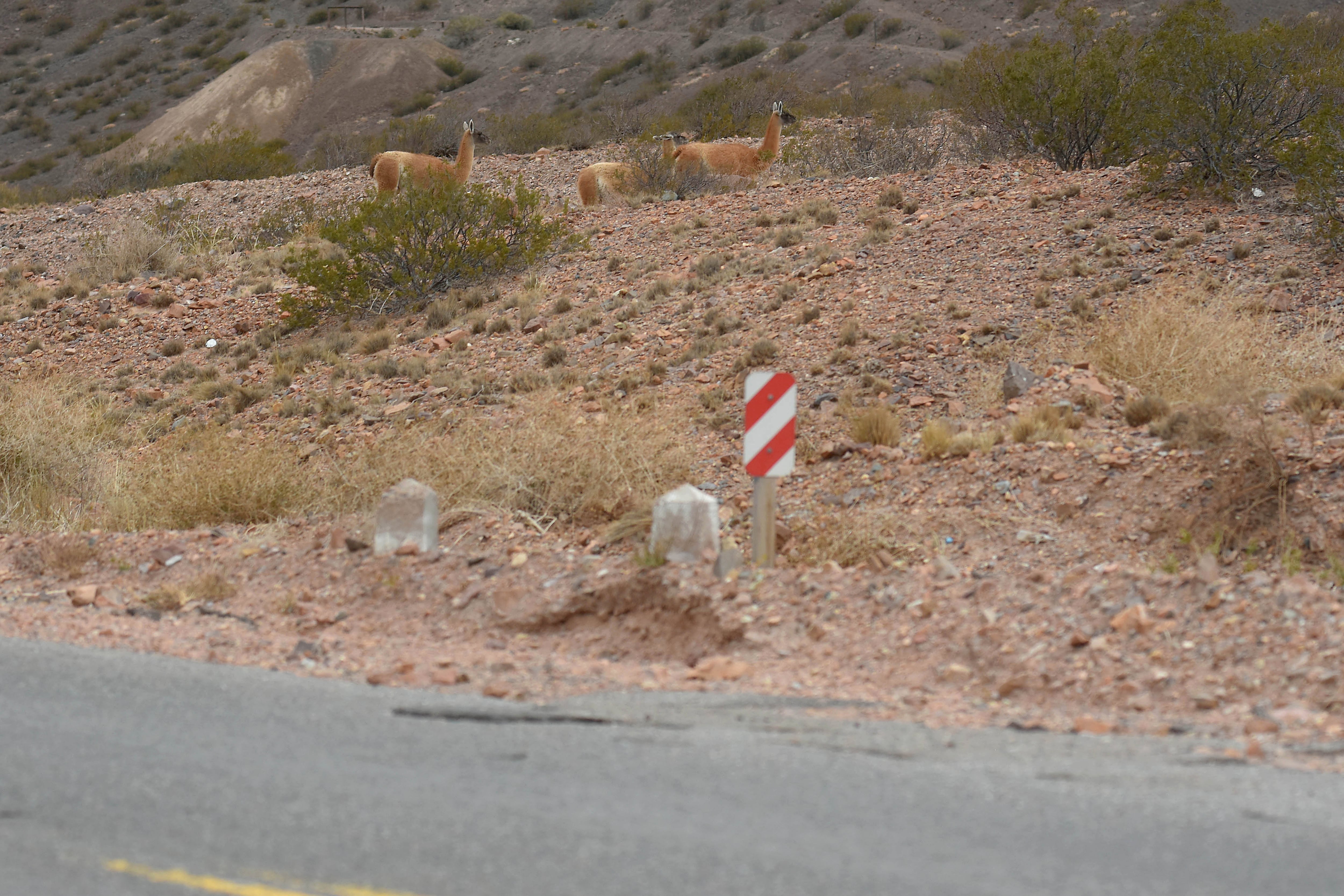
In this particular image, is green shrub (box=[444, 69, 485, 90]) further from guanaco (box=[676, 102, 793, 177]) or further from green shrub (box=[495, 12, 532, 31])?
guanaco (box=[676, 102, 793, 177])

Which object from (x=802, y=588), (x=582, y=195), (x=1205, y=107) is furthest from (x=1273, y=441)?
(x=582, y=195)

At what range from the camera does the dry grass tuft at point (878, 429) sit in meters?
10.2

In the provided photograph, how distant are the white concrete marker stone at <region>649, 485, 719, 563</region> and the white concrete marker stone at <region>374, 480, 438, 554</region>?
5.69 ft

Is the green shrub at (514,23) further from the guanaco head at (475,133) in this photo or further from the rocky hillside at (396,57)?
the guanaco head at (475,133)

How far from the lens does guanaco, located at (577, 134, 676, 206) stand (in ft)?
72.7

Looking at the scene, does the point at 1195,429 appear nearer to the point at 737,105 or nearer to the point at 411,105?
the point at 737,105

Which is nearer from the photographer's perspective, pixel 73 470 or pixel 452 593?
pixel 452 593

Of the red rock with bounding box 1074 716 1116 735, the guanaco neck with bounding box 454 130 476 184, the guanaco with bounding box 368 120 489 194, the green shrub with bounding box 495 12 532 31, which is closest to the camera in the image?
the red rock with bounding box 1074 716 1116 735

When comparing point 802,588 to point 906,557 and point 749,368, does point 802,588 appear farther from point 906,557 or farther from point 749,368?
point 749,368

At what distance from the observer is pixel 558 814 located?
397cm

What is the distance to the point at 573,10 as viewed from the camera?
6291cm

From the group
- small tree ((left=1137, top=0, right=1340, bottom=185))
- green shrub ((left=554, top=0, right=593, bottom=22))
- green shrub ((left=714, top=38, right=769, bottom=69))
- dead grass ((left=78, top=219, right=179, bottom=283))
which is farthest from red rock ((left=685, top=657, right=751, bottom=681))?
green shrub ((left=554, top=0, right=593, bottom=22))

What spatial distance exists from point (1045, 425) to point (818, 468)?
1.79 metres

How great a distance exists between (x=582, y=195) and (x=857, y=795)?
761 inches
